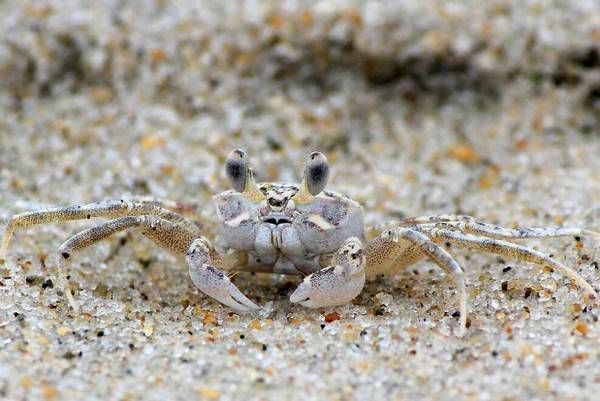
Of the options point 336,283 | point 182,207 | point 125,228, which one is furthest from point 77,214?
point 336,283

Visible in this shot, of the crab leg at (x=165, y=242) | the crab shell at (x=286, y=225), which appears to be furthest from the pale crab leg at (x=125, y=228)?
the crab shell at (x=286, y=225)

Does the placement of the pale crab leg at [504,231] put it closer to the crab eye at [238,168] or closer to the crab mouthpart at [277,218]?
the crab mouthpart at [277,218]

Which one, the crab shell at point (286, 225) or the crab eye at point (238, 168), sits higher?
the crab eye at point (238, 168)

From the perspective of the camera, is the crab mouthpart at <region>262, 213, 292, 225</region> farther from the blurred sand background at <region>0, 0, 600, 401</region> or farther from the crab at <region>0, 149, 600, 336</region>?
the blurred sand background at <region>0, 0, 600, 401</region>

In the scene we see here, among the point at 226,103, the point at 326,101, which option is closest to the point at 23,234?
the point at 226,103

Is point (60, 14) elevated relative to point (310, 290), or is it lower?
elevated

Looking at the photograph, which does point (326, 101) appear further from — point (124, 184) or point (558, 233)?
point (558, 233)

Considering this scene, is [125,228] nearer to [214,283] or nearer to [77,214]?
[77,214]
